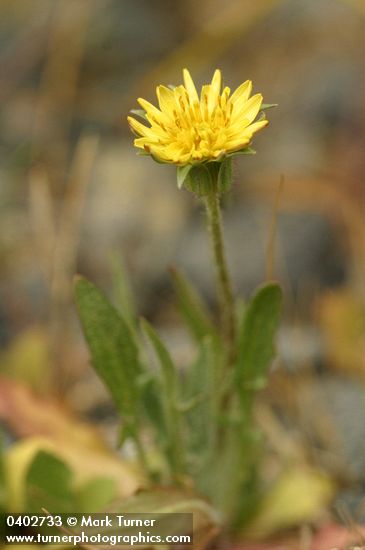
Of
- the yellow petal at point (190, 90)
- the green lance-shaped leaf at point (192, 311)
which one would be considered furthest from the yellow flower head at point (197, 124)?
the green lance-shaped leaf at point (192, 311)

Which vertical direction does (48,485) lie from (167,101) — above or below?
below

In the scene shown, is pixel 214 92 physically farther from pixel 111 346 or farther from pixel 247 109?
pixel 111 346

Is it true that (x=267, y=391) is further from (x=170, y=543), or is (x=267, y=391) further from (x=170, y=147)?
(x=170, y=147)

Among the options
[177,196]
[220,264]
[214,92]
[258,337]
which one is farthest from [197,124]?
[177,196]

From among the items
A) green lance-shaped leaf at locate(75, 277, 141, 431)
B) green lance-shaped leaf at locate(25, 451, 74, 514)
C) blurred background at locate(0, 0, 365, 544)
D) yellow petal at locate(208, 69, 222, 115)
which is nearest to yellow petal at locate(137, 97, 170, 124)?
yellow petal at locate(208, 69, 222, 115)

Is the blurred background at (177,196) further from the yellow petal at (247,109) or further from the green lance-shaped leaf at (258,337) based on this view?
the yellow petal at (247,109)
